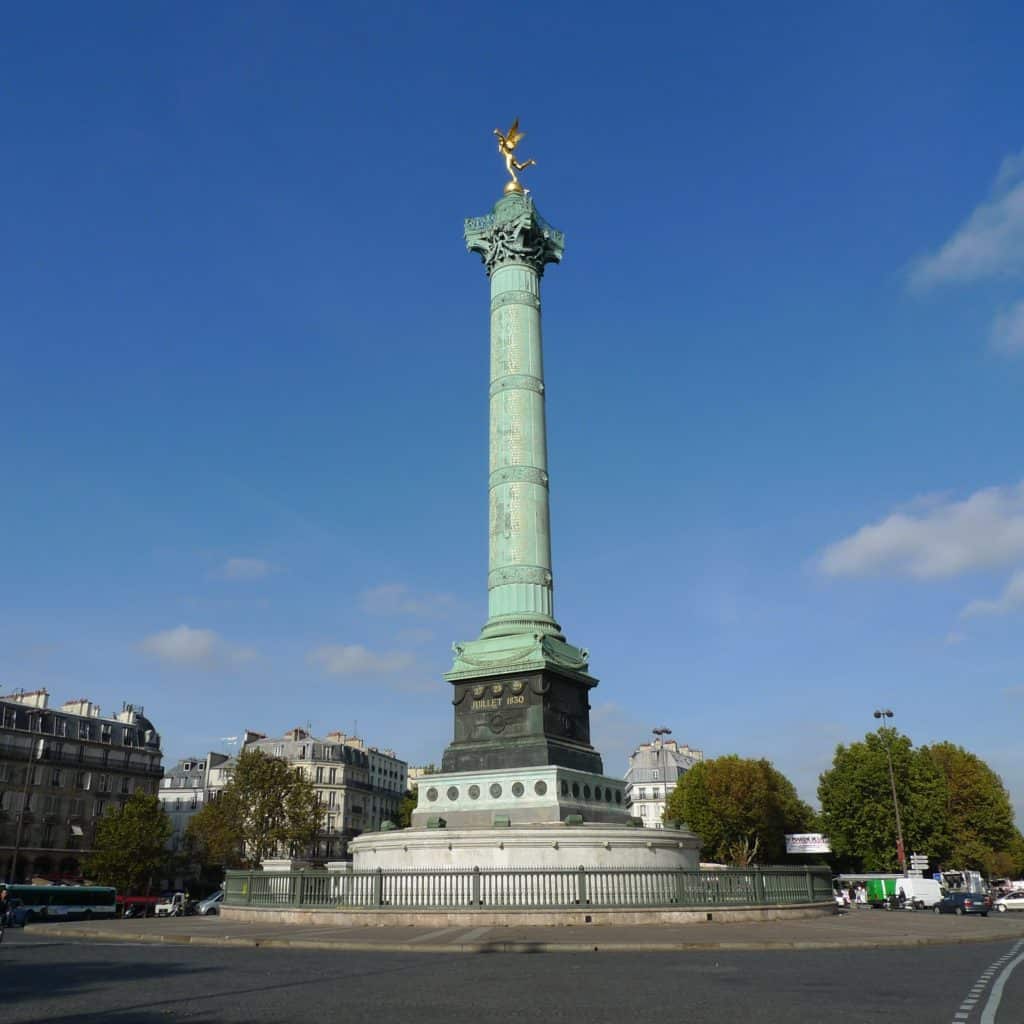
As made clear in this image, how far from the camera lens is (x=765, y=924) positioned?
22.5 meters

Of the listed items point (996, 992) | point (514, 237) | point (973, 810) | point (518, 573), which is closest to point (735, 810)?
point (973, 810)

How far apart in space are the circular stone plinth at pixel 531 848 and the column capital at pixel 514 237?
2208 centimetres

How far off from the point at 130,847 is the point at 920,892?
46397 mm

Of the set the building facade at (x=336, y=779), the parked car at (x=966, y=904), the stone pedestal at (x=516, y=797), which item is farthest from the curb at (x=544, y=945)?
the building facade at (x=336, y=779)

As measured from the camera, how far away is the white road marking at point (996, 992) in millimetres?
9961

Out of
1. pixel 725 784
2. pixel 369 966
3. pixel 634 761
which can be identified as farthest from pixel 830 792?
pixel 369 966

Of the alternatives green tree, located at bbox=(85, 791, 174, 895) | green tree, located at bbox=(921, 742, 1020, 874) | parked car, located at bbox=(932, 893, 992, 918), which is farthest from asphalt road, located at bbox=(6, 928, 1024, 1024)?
green tree, located at bbox=(921, 742, 1020, 874)

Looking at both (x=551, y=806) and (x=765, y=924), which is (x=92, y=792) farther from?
(x=765, y=924)

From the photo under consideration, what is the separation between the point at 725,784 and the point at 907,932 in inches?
1997

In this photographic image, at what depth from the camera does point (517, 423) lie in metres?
36.0

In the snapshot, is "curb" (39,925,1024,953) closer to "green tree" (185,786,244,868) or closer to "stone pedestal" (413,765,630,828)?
"stone pedestal" (413,765,630,828)

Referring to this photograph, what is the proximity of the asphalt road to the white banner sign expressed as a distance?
51.1 metres

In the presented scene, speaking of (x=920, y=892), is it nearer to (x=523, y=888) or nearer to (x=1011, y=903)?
(x=1011, y=903)

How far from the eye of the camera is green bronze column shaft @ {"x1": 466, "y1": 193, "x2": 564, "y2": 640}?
3384 centimetres
